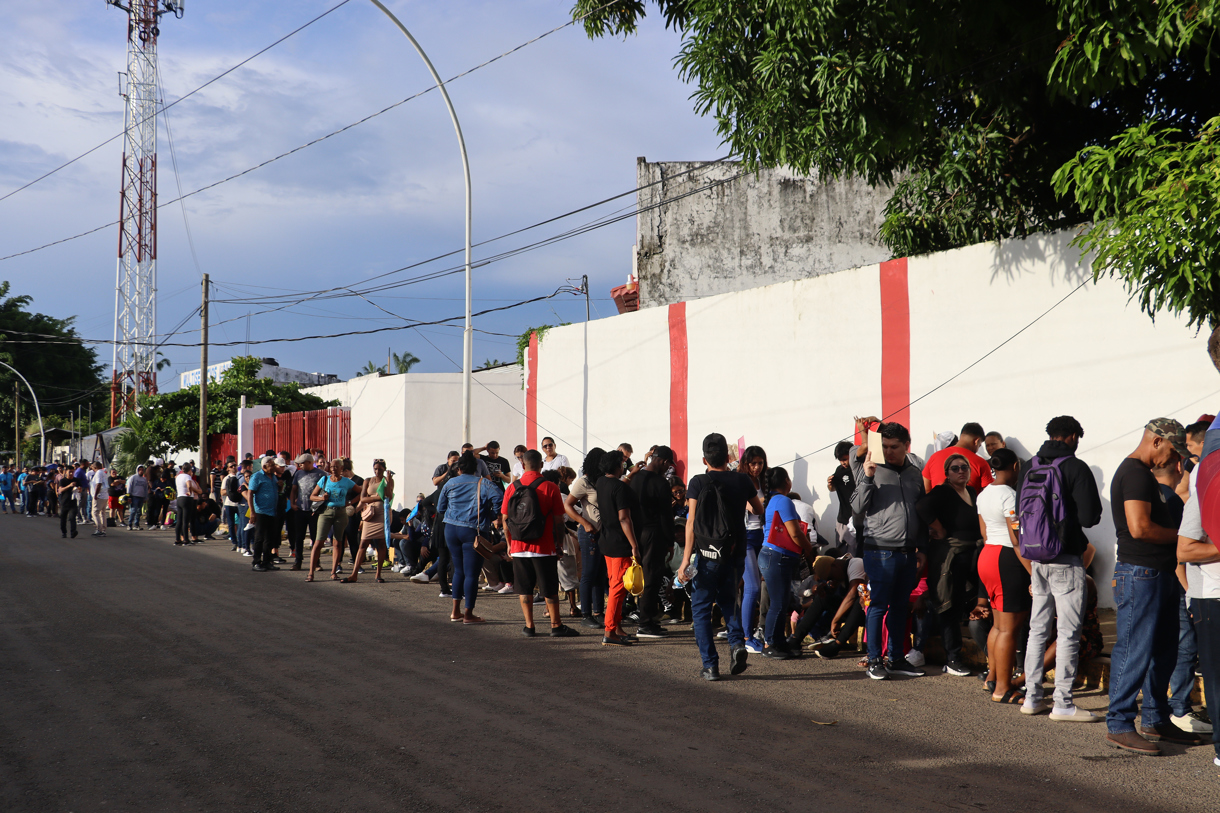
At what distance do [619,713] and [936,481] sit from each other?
469 cm

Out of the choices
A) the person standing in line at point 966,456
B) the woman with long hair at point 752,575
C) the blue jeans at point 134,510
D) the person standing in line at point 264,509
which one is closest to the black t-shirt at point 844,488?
the person standing in line at point 966,456

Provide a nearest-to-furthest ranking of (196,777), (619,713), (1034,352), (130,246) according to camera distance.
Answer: (196,777)
(619,713)
(1034,352)
(130,246)

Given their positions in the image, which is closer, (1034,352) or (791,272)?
(1034,352)

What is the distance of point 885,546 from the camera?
7281 mm

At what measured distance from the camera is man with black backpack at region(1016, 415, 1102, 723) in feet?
19.5

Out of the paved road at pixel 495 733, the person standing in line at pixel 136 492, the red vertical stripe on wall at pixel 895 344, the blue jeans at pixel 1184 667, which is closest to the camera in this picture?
the paved road at pixel 495 733

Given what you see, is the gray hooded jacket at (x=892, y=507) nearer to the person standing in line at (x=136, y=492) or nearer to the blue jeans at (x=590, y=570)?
the blue jeans at (x=590, y=570)

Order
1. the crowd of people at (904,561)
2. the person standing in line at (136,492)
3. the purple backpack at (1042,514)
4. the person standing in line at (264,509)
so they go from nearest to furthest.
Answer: the crowd of people at (904,561), the purple backpack at (1042,514), the person standing in line at (264,509), the person standing in line at (136,492)

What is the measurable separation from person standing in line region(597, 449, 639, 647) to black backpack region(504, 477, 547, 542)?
0.72m

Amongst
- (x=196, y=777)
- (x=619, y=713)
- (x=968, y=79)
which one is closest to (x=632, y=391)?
(x=968, y=79)

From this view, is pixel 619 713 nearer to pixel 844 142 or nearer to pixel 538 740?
pixel 538 740

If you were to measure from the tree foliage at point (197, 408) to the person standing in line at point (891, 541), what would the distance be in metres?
26.6

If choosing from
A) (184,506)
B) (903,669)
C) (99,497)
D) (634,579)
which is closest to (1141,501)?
(903,669)

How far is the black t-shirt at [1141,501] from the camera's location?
535 cm
